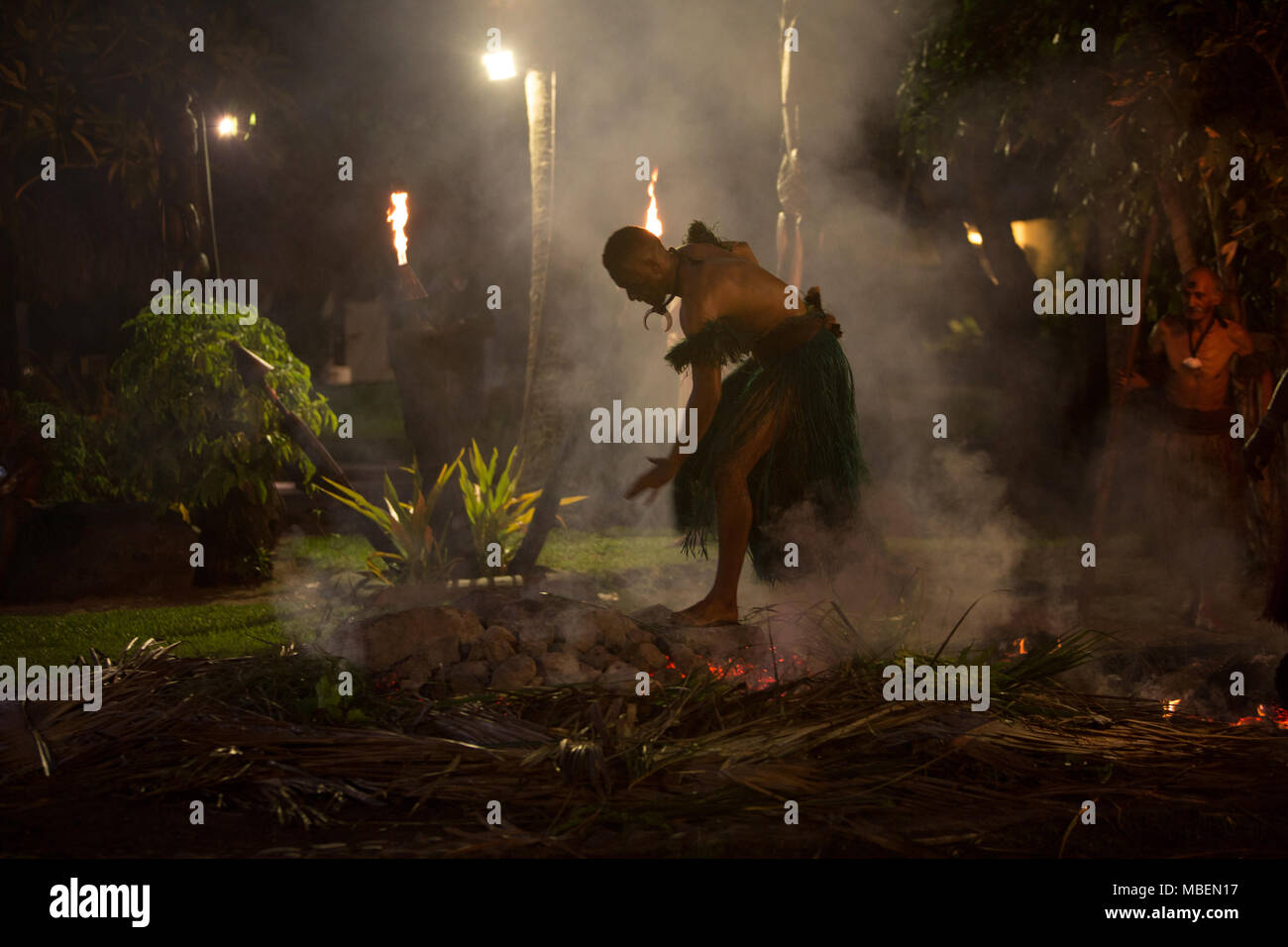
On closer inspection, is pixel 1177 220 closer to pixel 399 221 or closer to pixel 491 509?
pixel 491 509

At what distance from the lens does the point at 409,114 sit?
11.1 m

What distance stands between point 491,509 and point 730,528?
270 cm

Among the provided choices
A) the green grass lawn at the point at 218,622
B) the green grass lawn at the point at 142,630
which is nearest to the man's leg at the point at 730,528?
the green grass lawn at the point at 218,622

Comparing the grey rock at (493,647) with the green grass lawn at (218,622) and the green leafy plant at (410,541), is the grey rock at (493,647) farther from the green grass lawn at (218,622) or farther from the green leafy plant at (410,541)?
the green leafy plant at (410,541)

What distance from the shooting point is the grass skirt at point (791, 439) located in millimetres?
4270

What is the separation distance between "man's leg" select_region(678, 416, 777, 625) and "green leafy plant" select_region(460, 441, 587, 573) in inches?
93.5

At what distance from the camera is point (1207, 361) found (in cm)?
576

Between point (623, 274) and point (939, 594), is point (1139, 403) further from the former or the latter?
point (623, 274)

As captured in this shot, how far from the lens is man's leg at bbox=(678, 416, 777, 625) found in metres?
4.21

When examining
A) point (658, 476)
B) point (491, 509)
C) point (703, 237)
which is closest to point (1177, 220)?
point (703, 237)

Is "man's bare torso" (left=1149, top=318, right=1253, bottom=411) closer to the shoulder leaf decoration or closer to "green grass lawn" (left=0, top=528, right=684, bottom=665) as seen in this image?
the shoulder leaf decoration

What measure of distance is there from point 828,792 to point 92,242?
988cm

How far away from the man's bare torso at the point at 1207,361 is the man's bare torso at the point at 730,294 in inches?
103
